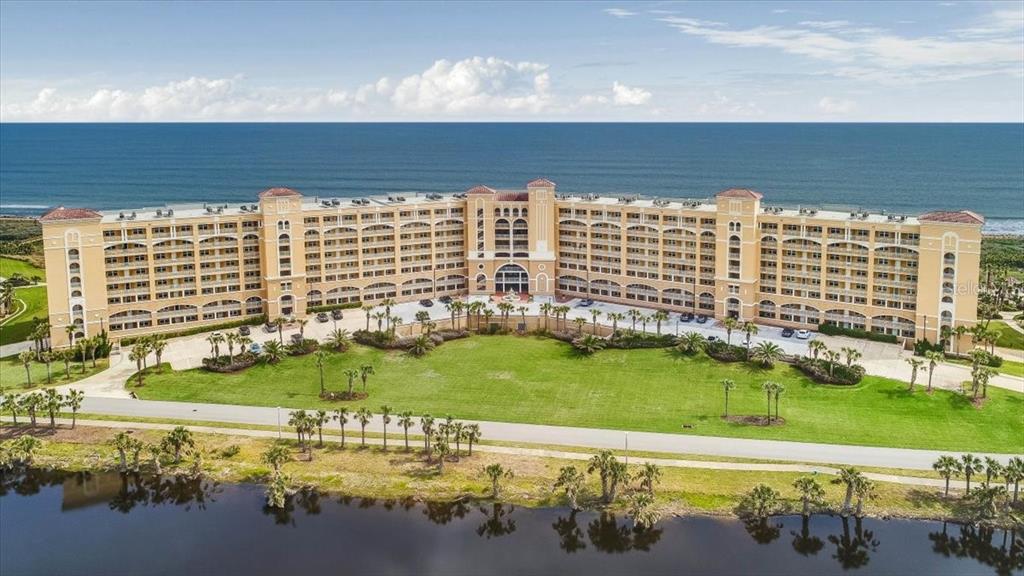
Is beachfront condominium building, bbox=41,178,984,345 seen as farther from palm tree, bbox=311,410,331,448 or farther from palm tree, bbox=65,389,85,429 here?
palm tree, bbox=311,410,331,448

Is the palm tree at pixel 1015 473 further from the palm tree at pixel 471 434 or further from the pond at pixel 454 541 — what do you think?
the palm tree at pixel 471 434

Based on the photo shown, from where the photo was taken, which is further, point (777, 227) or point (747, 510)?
point (777, 227)

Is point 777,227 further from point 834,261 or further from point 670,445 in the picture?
point 670,445

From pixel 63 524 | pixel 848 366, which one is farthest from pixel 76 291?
pixel 848 366

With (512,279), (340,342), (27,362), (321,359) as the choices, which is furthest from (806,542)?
(27,362)

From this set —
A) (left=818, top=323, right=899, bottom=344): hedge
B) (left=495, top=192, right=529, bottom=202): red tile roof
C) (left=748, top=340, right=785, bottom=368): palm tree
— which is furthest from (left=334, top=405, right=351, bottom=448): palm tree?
(left=818, top=323, right=899, bottom=344): hedge

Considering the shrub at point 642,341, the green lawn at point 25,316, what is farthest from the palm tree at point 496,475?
the green lawn at point 25,316

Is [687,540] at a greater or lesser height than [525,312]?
lesser
